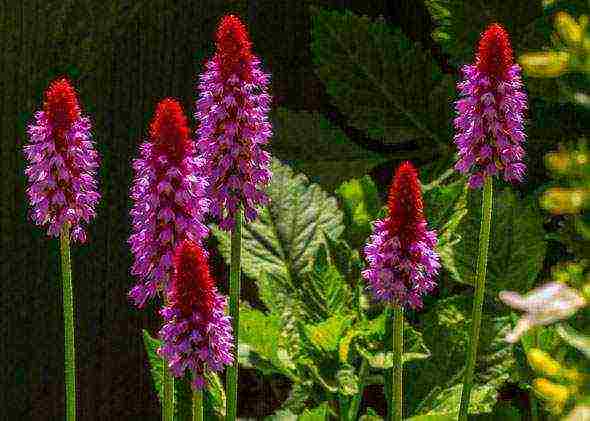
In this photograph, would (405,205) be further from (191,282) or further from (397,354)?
(191,282)

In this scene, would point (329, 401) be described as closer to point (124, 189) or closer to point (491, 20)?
point (124, 189)

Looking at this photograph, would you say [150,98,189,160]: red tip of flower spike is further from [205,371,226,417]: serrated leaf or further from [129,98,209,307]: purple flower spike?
[205,371,226,417]: serrated leaf

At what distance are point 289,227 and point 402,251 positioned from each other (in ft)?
2.60

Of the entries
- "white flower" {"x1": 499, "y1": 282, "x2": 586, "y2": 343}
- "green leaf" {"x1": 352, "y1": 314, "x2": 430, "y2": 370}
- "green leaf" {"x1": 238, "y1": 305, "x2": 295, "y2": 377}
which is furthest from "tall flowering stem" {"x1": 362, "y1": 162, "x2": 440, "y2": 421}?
"white flower" {"x1": 499, "y1": 282, "x2": 586, "y2": 343}

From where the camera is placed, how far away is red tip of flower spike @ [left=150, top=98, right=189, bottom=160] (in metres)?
1.31

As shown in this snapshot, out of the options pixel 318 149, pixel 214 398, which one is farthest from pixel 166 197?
pixel 318 149

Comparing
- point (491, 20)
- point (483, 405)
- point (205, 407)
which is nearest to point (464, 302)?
point (483, 405)

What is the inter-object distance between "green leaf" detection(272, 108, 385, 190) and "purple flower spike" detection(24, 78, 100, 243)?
97cm

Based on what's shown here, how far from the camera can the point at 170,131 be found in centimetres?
133

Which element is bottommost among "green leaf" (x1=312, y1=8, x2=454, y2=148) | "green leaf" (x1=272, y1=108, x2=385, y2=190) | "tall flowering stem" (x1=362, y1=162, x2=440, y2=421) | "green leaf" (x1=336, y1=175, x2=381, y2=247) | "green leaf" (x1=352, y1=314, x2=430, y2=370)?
"green leaf" (x1=352, y1=314, x2=430, y2=370)

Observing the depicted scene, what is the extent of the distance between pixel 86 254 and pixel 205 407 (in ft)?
1.74

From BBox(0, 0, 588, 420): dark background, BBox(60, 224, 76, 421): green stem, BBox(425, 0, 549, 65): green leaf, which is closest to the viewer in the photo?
BBox(60, 224, 76, 421): green stem

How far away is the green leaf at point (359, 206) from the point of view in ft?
7.12

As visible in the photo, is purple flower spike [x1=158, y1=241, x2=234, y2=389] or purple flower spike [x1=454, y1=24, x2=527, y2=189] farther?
purple flower spike [x1=454, y1=24, x2=527, y2=189]
